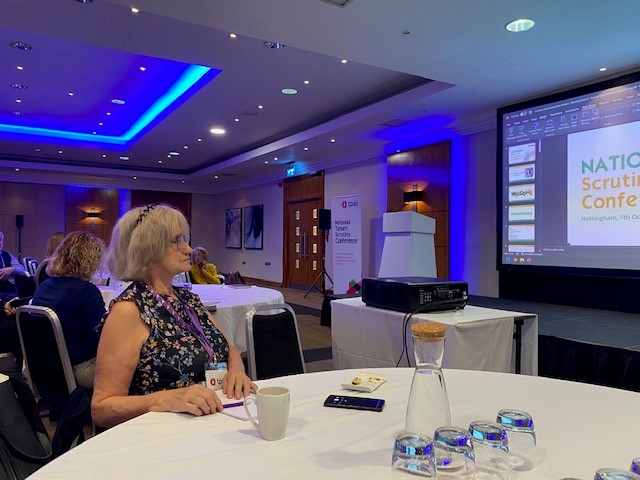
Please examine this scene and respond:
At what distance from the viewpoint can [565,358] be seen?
10.9ft

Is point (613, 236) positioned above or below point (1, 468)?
above

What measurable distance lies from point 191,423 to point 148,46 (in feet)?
14.7

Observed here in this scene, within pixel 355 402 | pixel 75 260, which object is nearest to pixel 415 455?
pixel 355 402

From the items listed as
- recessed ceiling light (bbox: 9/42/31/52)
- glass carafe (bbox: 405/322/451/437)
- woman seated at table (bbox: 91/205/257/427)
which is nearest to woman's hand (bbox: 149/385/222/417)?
woman seated at table (bbox: 91/205/257/427)

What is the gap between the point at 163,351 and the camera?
1.43 m

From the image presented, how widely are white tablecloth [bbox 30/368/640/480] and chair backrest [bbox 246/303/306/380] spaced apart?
0.64 metres

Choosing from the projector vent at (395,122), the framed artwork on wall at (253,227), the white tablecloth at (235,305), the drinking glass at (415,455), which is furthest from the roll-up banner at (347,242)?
the drinking glass at (415,455)

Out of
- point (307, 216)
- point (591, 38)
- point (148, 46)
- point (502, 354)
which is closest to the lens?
point (502, 354)

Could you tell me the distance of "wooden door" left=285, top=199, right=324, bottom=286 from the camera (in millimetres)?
10320

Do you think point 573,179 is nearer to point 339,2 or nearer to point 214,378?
point 339,2

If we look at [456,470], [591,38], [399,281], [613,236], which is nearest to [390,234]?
[613,236]

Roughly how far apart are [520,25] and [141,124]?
753cm

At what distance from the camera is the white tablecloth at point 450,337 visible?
2.49 meters

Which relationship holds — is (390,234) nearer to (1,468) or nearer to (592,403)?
(592,403)
